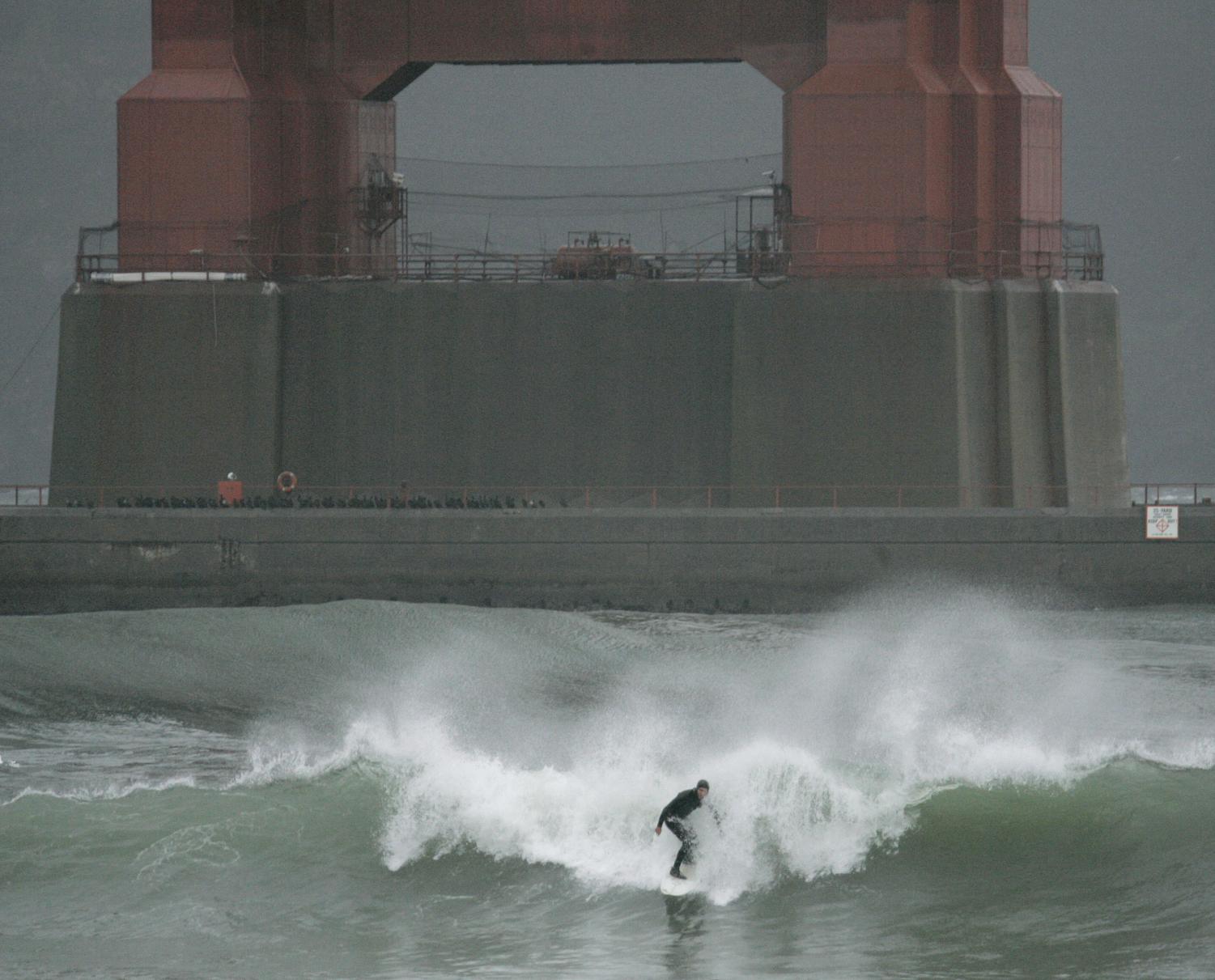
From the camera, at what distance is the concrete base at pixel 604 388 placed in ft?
124

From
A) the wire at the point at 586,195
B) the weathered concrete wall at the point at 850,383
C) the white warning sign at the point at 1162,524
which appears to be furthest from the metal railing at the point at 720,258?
the white warning sign at the point at 1162,524

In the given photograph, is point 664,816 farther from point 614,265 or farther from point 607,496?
point 614,265

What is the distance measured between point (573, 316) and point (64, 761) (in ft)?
61.9

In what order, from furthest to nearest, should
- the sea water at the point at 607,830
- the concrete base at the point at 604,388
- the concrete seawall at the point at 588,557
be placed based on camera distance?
the concrete base at the point at 604,388 < the concrete seawall at the point at 588,557 < the sea water at the point at 607,830

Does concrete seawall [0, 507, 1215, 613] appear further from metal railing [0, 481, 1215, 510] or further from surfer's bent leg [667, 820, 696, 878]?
surfer's bent leg [667, 820, 696, 878]

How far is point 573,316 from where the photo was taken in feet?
129

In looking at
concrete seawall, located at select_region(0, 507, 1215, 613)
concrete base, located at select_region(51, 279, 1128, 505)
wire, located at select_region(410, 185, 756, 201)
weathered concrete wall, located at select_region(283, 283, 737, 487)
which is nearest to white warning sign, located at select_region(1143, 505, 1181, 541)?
concrete seawall, located at select_region(0, 507, 1215, 613)

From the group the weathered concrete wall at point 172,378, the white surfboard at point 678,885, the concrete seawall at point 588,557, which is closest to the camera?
the white surfboard at point 678,885

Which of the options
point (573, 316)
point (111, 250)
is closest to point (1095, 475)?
point (573, 316)

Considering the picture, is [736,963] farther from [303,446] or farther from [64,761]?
[303,446]

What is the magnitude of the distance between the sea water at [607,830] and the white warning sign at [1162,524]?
9370 millimetres

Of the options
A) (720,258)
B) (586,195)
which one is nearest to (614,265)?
(720,258)

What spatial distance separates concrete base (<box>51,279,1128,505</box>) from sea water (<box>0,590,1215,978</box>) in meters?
10.3

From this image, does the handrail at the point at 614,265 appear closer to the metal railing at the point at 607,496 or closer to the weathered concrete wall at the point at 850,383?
the weathered concrete wall at the point at 850,383
